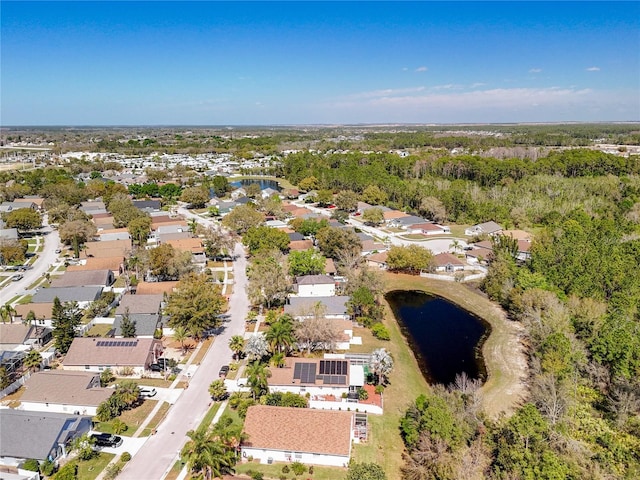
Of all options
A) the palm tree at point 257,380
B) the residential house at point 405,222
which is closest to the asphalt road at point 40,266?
the palm tree at point 257,380

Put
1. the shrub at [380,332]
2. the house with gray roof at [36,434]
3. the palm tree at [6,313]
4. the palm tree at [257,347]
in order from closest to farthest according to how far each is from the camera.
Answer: the house with gray roof at [36,434] → the palm tree at [257,347] → the shrub at [380,332] → the palm tree at [6,313]

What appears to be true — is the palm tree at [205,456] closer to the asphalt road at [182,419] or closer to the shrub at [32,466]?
the asphalt road at [182,419]

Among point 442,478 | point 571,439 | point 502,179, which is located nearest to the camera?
point 442,478

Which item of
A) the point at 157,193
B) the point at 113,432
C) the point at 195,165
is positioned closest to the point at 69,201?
the point at 157,193

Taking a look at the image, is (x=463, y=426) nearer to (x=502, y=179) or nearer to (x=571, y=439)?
(x=571, y=439)

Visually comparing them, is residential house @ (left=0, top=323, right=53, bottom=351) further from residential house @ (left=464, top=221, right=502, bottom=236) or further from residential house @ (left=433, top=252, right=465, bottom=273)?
residential house @ (left=464, top=221, right=502, bottom=236)

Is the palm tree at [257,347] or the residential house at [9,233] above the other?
the residential house at [9,233]

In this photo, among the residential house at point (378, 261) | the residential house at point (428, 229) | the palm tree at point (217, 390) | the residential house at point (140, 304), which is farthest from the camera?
the residential house at point (428, 229)

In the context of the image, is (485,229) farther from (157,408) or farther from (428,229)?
(157,408)
